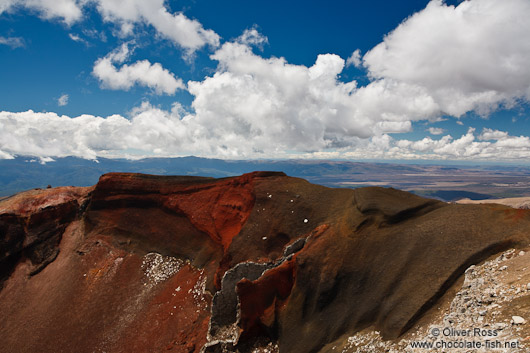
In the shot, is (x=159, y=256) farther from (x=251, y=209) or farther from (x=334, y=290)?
(x=334, y=290)

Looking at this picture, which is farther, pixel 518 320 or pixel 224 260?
pixel 224 260

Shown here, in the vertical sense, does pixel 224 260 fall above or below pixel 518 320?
below

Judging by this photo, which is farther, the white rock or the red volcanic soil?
the red volcanic soil

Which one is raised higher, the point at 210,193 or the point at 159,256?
the point at 210,193

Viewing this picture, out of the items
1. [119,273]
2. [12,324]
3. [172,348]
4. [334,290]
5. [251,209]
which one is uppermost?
[251,209]

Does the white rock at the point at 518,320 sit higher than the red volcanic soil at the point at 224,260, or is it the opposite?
the white rock at the point at 518,320

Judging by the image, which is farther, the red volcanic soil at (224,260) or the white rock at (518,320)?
the red volcanic soil at (224,260)

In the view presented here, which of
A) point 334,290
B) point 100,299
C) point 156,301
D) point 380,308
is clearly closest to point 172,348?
point 156,301

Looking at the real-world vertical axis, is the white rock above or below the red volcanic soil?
above
